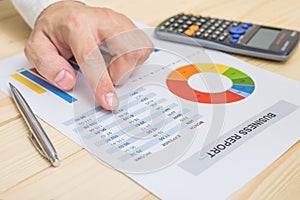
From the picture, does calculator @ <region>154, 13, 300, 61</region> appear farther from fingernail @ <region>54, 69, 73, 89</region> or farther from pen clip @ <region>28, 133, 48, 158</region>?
pen clip @ <region>28, 133, 48, 158</region>

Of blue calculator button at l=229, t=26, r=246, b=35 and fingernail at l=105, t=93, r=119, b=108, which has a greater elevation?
blue calculator button at l=229, t=26, r=246, b=35

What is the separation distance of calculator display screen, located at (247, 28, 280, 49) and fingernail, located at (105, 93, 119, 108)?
0.23 meters

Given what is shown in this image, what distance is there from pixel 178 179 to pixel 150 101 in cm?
15

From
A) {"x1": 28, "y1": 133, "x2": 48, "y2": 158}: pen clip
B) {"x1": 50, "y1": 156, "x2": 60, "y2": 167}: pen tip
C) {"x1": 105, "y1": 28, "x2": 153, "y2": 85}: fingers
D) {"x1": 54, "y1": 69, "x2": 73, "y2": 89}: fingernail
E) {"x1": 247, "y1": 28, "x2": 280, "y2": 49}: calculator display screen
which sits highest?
{"x1": 247, "y1": 28, "x2": 280, "y2": 49}: calculator display screen

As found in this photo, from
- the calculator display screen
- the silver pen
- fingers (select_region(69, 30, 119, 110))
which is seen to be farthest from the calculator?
the silver pen

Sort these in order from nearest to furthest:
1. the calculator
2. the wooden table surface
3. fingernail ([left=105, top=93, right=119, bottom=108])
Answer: the wooden table surface
fingernail ([left=105, top=93, right=119, bottom=108])
the calculator

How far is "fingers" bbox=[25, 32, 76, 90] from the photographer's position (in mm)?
586

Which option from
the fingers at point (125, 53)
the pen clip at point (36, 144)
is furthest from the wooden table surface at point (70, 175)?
the fingers at point (125, 53)

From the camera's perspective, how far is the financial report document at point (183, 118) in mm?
445

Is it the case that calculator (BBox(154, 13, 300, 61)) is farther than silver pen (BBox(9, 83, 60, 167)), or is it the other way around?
calculator (BBox(154, 13, 300, 61))

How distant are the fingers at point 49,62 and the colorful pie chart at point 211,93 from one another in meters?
0.13

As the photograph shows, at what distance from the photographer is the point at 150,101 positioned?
0.56 metres

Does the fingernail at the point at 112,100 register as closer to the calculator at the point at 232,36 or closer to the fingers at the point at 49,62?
the fingers at the point at 49,62

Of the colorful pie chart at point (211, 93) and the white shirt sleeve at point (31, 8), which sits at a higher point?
the white shirt sleeve at point (31, 8)
